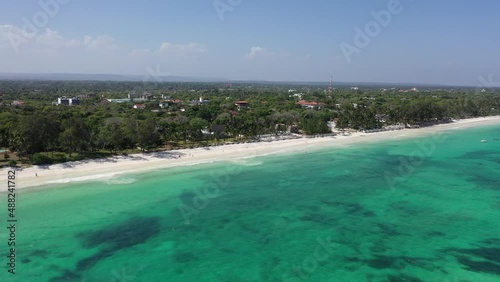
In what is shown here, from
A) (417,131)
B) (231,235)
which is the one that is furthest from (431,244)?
(417,131)
